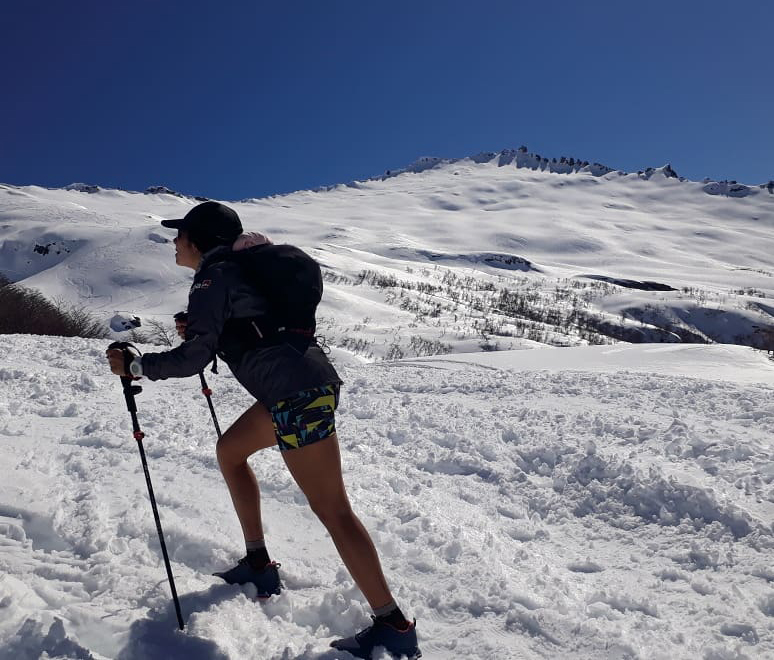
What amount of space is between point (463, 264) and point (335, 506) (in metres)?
104

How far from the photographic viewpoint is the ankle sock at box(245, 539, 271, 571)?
10.9 feet

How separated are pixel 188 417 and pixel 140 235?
63.7 meters

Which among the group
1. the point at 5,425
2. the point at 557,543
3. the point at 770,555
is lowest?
the point at 5,425

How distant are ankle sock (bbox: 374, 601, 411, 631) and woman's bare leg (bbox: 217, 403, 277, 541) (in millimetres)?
920

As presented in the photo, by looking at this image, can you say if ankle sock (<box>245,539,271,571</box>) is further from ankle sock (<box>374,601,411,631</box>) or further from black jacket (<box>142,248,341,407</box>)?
black jacket (<box>142,248,341,407</box>)

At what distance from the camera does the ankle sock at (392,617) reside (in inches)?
108

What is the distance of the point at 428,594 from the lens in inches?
133

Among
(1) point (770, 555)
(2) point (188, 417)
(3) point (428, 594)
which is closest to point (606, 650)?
(3) point (428, 594)

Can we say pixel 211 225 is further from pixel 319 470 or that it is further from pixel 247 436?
pixel 319 470

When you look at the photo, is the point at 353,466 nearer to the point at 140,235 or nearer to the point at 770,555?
the point at 770,555

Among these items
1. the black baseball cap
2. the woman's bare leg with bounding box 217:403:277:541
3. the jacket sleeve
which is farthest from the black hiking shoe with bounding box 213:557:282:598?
the black baseball cap

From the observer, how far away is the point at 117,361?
2865 mm

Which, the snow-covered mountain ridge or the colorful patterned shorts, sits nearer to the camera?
the colorful patterned shorts

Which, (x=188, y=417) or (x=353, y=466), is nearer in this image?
(x=353, y=466)
